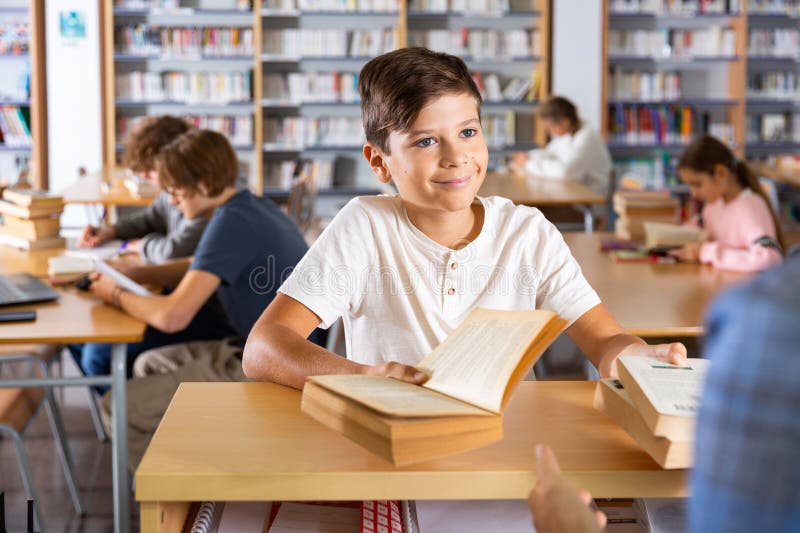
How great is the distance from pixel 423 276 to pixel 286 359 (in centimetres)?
33

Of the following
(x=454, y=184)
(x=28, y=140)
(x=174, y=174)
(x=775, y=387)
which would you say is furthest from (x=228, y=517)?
(x=28, y=140)

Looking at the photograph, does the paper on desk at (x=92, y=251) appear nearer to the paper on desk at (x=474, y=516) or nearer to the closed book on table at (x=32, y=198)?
the closed book on table at (x=32, y=198)

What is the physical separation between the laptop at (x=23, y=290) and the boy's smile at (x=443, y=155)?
4.40 feet

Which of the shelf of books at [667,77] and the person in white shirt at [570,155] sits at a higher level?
the shelf of books at [667,77]

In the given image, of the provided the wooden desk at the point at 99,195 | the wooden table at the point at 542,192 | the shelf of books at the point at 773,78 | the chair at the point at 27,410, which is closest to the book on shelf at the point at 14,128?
the wooden desk at the point at 99,195

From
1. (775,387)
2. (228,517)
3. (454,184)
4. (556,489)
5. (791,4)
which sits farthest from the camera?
A: (791,4)

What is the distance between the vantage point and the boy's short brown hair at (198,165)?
2844 mm

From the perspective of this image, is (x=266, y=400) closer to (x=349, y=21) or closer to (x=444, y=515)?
(x=444, y=515)

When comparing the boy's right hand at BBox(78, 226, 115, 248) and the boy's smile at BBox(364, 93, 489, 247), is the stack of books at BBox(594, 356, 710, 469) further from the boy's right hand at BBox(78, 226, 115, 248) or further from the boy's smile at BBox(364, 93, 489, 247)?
the boy's right hand at BBox(78, 226, 115, 248)

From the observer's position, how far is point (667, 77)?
7.68m

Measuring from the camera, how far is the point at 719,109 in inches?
307

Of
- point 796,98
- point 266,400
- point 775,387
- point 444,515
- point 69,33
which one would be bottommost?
point 444,515

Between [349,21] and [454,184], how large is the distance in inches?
250

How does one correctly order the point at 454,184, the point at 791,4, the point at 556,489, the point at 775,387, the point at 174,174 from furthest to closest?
the point at 791,4
the point at 174,174
the point at 454,184
the point at 556,489
the point at 775,387
